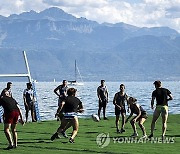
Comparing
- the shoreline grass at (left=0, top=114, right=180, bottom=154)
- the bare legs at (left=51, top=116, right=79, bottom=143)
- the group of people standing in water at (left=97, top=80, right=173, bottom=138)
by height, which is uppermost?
the group of people standing in water at (left=97, top=80, right=173, bottom=138)

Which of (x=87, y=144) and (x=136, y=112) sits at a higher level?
(x=136, y=112)

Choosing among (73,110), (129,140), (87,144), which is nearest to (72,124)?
(73,110)

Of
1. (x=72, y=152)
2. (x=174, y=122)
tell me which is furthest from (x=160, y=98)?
(x=174, y=122)

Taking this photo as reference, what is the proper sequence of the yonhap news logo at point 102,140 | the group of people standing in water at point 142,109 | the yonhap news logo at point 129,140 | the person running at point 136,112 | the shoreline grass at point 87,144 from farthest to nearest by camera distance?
1. the person running at point 136,112
2. the group of people standing in water at point 142,109
3. the yonhap news logo at point 129,140
4. the yonhap news logo at point 102,140
5. the shoreline grass at point 87,144

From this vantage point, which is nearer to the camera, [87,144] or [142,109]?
[87,144]

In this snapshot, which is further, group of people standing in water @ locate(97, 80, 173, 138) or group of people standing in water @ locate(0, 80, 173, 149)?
group of people standing in water @ locate(97, 80, 173, 138)

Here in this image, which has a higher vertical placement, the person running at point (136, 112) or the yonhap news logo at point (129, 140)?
the person running at point (136, 112)

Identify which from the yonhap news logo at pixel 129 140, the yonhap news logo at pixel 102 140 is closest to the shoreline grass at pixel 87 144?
the yonhap news logo at pixel 129 140

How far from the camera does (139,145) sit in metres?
14.6

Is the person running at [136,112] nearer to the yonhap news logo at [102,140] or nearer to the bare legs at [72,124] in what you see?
the yonhap news logo at [102,140]

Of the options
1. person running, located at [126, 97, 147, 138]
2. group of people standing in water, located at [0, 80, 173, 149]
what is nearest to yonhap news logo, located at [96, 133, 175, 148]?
group of people standing in water, located at [0, 80, 173, 149]

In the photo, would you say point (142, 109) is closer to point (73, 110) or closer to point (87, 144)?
point (87, 144)

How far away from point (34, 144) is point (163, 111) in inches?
163

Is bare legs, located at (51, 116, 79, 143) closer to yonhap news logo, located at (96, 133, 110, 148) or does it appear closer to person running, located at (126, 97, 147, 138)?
yonhap news logo, located at (96, 133, 110, 148)
